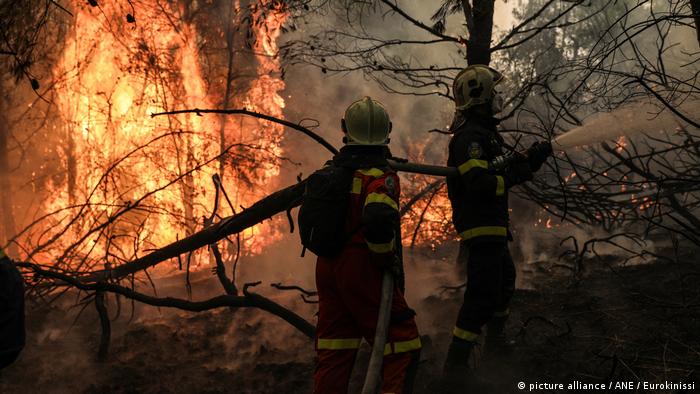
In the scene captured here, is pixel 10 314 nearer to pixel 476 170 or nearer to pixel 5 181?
pixel 476 170

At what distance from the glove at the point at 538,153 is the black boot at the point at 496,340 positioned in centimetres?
117

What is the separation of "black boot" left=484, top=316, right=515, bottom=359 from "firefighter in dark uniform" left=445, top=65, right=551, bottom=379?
0.74ft

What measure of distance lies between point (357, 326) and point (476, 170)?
1.26 m

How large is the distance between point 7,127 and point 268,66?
7393 millimetres

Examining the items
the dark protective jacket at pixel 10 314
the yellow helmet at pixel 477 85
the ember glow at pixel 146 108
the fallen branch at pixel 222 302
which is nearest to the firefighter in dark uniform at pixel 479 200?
the yellow helmet at pixel 477 85

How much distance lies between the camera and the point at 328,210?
2.62 metres

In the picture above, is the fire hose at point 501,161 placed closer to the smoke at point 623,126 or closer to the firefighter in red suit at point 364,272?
the firefighter in red suit at point 364,272

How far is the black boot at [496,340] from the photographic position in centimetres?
358

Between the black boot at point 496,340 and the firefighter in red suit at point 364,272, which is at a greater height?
the firefighter in red suit at point 364,272

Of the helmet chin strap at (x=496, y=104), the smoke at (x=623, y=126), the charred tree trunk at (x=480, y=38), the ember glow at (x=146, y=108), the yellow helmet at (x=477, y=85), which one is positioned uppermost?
the ember glow at (x=146, y=108)

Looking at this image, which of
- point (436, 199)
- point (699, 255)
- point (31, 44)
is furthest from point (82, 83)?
point (699, 255)

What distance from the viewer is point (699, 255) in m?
6.09

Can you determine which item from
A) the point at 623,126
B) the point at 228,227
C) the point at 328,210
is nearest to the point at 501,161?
the point at 328,210

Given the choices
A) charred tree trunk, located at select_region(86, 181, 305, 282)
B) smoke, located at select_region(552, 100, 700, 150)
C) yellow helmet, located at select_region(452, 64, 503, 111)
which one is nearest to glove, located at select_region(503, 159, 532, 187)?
yellow helmet, located at select_region(452, 64, 503, 111)
